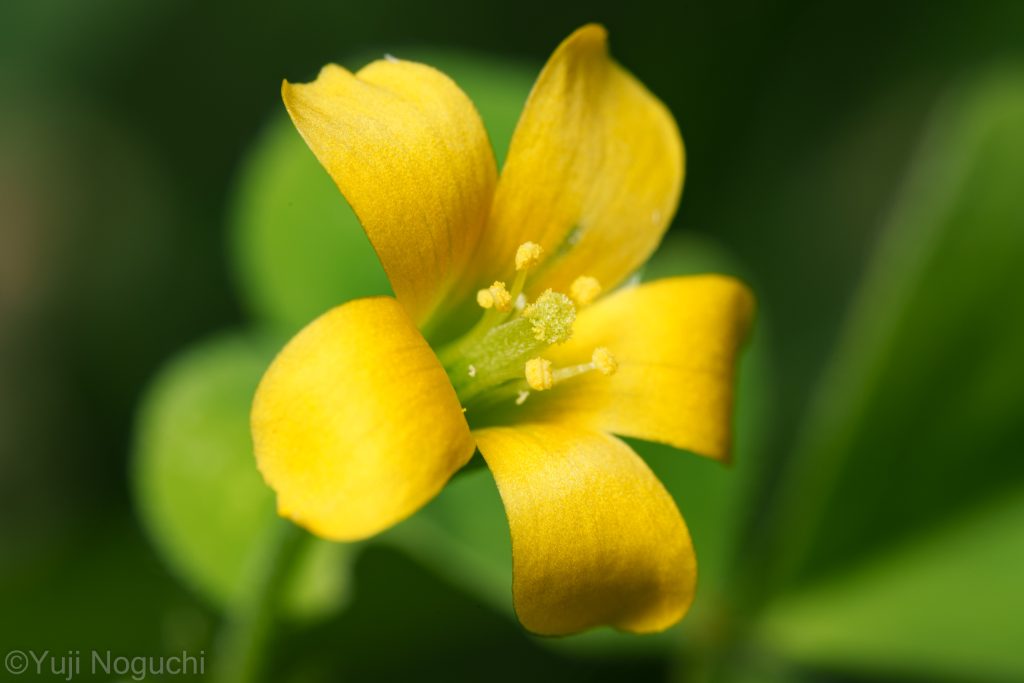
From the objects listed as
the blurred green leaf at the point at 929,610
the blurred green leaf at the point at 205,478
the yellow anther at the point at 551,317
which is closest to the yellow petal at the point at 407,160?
the yellow anther at the point at 551,317

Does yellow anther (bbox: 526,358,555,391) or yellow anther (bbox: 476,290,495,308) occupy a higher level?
yellow anther (bbox: 476,290,495,308)

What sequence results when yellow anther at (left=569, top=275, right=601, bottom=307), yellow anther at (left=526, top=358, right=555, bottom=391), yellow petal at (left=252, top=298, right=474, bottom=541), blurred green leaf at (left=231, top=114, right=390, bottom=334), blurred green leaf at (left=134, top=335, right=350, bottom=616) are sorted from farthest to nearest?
blurred green leaf at (left=231, top=114, right=390, bottom=334), blurred green leaf at (left=134, top=335, right=350, bottom=616), yellow anther at (left=569, top=275, right=601, bottom=307), yellow anther at (left=526, top=358, right=555, bottom=391), yellow petal at (left=252, top=298, right=474, bottom=541)

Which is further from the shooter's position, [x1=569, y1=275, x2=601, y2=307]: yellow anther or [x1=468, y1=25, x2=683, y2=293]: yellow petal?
[x1=569, y1=275, x2=601, y2=307]: yellow anther

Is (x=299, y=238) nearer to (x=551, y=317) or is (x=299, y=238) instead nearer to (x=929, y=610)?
(x=551, y=317)

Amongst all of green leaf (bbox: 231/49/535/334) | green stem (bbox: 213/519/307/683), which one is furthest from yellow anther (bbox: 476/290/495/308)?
green leaf (bbox: 231/49/535/334)

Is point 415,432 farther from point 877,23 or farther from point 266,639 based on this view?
point 877,23

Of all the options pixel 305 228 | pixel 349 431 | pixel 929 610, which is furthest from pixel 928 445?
pixel 349 431

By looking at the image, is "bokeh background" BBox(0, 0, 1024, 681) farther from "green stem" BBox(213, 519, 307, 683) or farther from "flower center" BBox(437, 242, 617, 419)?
"flower center" BBox(437, 242, 617, 419)
